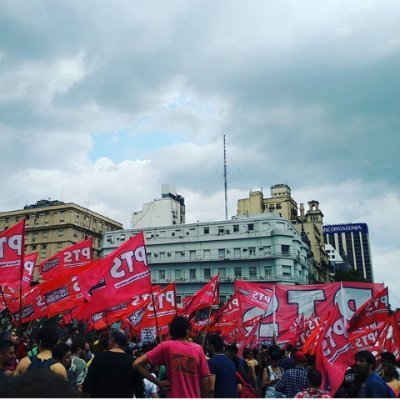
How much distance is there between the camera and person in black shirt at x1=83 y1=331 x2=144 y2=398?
192 inches

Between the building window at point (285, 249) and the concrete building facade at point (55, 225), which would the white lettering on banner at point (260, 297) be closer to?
the building window at point (285, 249)

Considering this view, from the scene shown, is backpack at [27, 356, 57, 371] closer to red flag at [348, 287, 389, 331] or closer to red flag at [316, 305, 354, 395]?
red flag at [316, 305, 354, 395]

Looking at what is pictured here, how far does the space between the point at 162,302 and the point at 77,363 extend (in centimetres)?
915

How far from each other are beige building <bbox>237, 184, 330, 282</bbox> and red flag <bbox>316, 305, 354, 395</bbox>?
71.0m

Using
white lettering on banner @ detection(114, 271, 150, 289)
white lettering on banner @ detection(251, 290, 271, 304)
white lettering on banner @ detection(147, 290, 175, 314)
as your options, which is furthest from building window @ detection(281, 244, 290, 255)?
white lettering on banner @ detection(114, 271, 150, 289)

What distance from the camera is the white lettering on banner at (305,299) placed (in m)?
14.6

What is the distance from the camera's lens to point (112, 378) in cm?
490

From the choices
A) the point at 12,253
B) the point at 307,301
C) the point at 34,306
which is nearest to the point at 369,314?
the point at 307,301

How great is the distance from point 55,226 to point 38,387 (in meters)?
76.3

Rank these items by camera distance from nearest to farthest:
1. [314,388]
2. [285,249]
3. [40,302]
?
[314,388] < [40,302] < [285,249]

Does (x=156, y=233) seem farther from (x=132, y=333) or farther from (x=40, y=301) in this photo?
(x=40, y=301)

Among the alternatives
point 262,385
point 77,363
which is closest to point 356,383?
point 262,385

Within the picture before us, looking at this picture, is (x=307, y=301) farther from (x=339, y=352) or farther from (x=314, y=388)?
(x=314, y=388)

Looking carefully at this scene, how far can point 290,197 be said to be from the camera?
89250 millimetres
